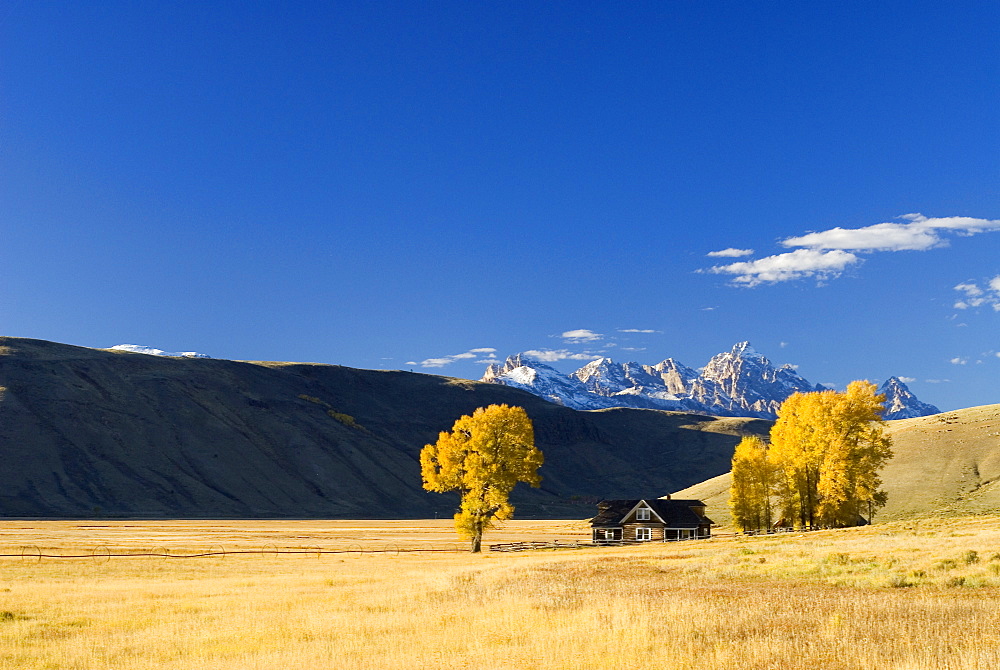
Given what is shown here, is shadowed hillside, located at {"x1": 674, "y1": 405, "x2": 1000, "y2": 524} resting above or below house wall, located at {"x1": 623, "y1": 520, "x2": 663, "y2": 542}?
above

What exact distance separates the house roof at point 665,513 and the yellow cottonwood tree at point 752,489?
6468 millimetres

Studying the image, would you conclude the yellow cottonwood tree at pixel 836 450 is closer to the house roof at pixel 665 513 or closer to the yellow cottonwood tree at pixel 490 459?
the house roof at pixel 665 513

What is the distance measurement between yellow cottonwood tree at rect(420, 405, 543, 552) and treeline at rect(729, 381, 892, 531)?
1038 inches

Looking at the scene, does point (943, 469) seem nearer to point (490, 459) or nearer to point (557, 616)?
point (490, 459)

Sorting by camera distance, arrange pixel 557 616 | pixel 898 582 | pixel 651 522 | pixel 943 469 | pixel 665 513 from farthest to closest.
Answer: pixel 943 469, pixel 665 513, pixel 651 522, pixel 898 582, pixel 557 616

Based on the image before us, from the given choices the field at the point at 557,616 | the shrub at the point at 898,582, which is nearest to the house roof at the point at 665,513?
the field at the point at 557,616

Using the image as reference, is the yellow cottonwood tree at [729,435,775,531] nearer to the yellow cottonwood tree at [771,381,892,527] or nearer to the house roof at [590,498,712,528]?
the house roof at [590,498,712,528]

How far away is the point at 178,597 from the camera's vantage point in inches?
1281

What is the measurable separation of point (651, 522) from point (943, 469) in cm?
3917

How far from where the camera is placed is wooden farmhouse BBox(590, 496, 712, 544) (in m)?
93.5

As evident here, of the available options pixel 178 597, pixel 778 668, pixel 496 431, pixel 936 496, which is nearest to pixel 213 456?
pixel 496 431

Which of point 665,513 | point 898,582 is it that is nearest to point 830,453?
point 665,513

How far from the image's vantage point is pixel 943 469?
102m

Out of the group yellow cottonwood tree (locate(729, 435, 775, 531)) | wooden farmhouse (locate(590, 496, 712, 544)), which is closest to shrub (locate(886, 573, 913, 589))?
yellow cottonwood tree (locate(729, 435, 775, 531))
